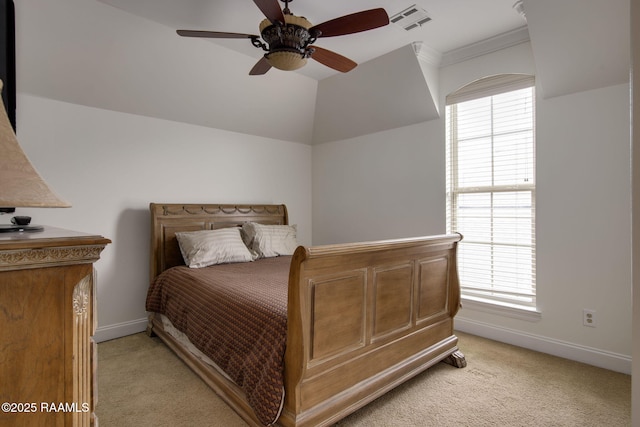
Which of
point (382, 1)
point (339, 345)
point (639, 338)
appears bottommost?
point (339, 345)

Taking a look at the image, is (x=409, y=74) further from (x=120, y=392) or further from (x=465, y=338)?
(x=120, y=392)

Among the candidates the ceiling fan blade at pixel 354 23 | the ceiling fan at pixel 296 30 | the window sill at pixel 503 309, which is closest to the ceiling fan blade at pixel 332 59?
the ceiling fan at pixel 296 30

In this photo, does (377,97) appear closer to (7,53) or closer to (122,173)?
(122,173)

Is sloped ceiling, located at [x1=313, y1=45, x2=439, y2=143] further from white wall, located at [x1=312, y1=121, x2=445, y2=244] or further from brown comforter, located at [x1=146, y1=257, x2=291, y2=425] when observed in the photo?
brown comforter, located at [x1=146, y1=257, x2=291, y2=425]

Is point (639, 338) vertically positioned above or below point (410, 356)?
above

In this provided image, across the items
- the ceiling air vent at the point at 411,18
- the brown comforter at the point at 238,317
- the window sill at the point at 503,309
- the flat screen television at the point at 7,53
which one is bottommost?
the window sill at the point at 503,309

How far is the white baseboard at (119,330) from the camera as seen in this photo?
311 centimetres

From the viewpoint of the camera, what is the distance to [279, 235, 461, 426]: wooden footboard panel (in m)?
1.62

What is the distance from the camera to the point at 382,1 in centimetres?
247

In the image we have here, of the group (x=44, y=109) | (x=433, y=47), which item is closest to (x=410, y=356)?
(x=433, y=47)

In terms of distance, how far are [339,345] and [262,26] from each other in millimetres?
1859

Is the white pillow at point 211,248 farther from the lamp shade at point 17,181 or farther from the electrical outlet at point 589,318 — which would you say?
the electrical outlet at point 589,318

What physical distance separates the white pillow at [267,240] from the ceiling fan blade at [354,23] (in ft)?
7.27

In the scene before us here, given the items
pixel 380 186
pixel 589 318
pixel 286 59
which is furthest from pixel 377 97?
pixel 589 318
